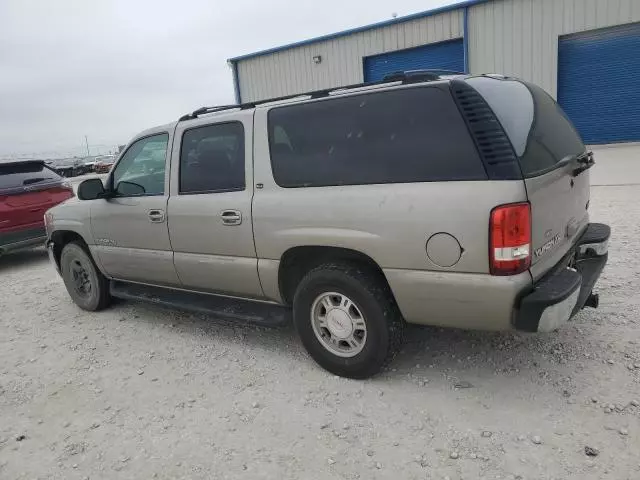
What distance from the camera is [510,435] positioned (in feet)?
8.41

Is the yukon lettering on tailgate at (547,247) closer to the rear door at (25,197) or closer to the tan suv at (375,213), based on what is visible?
the tan suv at (375,213)

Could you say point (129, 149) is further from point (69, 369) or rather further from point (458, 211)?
point (458, 211)

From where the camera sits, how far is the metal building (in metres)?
13.7

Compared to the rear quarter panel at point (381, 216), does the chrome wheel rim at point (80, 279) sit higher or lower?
lower

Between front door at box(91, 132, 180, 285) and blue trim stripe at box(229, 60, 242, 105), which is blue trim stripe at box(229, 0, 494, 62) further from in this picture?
front door at box(91, 132, 180, 285)

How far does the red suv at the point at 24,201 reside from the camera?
7285 millimetres

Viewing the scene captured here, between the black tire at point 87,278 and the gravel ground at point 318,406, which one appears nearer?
the gravel ground at point 318,406

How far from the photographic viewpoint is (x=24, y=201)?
297 inches

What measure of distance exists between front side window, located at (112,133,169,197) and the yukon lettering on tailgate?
289 cm

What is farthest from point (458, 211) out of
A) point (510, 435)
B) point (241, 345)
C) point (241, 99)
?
point (241, 99)

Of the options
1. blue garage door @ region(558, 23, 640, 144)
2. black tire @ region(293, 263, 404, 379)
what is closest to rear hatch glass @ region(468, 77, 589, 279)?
black tire @ region(293, 263, 404, 379)

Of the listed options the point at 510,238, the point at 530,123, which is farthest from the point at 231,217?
the point at 530,123

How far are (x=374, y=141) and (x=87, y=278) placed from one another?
3710mm

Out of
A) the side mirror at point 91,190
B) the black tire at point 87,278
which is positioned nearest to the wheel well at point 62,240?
the black tire at point 87,278
